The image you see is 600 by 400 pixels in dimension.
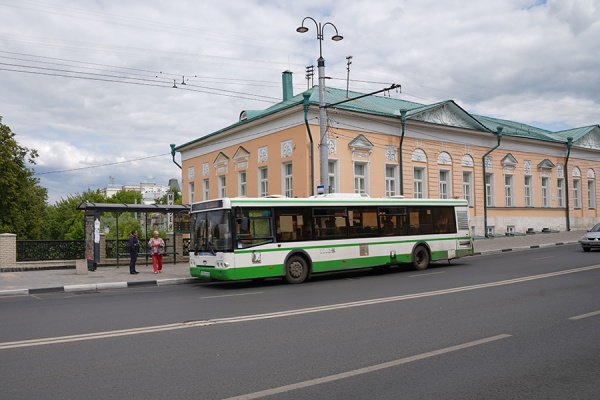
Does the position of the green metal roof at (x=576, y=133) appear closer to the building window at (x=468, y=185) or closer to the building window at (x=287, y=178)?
the building window at (x=468, y=185)

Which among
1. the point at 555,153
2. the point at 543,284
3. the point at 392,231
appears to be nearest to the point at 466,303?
the point at 543,284

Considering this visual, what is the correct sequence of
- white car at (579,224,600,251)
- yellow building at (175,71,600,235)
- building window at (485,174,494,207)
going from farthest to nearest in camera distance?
1. building window at (485,174,494,207)
2. yellow building at (175,71,600,235)
3. white car at (579,224,600,251)

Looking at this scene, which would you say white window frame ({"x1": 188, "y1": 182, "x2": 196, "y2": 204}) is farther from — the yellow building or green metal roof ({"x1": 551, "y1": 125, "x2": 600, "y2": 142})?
green metal roof ({"x1": 551, "y1": 125, "x2": 600, "y2": 142})

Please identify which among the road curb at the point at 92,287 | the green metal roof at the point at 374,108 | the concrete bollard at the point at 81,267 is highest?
the green metal roof at the point at 374,108

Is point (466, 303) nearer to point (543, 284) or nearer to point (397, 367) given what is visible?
point (543, 284)

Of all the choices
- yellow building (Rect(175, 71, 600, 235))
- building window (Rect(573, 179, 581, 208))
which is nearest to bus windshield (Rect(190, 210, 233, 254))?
yellow building (Rect(175, 71, 600, 235))

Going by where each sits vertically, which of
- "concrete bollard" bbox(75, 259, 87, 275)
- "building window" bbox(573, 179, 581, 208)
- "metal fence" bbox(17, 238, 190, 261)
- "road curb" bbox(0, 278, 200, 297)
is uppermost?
"building window" bbox(573, 179, 581, 208)

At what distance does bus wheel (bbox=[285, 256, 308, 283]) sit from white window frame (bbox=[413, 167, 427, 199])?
1763 centimetres

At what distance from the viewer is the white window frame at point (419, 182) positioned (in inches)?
1264

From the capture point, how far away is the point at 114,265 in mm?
22312

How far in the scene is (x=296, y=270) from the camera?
15.8 meters

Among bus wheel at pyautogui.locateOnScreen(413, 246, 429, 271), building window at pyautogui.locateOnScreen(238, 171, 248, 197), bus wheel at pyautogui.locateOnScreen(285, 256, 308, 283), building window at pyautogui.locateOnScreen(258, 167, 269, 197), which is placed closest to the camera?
bus wheel at pyautogui.locateOnScreen(285, 256, 308, 283)

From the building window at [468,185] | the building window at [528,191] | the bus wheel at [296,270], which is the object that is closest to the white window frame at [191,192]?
the building window at [468,185]

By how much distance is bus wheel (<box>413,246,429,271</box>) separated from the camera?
61.8 feet
